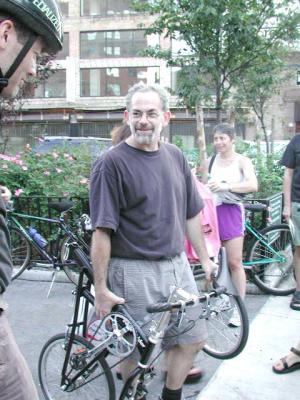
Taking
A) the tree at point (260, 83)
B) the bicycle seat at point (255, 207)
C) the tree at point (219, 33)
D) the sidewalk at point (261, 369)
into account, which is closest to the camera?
the sidewalk at point (261, 369)

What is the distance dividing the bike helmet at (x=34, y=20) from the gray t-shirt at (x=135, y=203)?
1.05 metres

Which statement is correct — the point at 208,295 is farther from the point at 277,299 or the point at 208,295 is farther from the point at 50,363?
the point at 277,299

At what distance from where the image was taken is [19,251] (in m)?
6.50

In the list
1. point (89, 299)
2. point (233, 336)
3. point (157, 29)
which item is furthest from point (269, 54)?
point (89, 299)

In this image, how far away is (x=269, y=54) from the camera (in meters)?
8.89

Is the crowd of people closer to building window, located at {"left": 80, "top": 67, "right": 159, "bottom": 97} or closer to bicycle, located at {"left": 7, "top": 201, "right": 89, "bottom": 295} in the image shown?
bicycle, located at {"left": 7, "top": 201, "right": 89, "bottom": 295}

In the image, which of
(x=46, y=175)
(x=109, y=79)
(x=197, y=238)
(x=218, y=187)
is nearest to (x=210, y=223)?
(x=218, y=187)

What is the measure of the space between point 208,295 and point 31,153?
18.2ft

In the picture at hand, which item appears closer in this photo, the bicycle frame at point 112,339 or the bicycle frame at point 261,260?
the bicycle frame at point 112,339

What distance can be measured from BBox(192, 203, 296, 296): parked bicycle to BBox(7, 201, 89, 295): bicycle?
1814 mm

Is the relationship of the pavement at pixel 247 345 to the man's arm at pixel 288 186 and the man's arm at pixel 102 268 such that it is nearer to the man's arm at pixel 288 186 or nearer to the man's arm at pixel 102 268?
the man's arm at pixel 288 186

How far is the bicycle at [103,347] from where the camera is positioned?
8.63ft

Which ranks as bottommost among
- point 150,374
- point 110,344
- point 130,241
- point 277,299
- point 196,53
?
point 277,299

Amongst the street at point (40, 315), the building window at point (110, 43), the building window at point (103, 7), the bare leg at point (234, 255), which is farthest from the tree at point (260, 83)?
the building window at point (103, 7)
